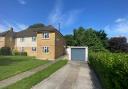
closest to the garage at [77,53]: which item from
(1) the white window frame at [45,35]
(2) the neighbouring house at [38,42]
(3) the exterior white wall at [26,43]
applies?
(2) the neighbouring house at [38,42]

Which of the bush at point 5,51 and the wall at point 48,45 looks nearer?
the wall at point 48,45

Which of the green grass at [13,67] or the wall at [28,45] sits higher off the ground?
the wall at [28,45]

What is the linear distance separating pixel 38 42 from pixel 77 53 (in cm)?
871

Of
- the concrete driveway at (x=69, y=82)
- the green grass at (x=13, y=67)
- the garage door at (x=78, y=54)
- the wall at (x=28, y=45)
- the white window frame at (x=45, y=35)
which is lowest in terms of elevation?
the concrete driveway at (x=69, y=82)

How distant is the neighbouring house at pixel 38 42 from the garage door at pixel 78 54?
3.71 metres

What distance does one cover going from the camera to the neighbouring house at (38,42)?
131ft

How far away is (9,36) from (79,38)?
21.7 meters

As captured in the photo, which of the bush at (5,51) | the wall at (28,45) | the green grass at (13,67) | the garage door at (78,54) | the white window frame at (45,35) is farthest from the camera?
the bush at (5,51)

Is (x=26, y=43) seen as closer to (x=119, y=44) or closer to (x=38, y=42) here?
(x=38, y=42)

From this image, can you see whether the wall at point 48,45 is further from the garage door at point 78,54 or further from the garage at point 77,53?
the garage door at point 78,54

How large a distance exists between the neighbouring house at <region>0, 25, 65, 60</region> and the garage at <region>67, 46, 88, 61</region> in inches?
129

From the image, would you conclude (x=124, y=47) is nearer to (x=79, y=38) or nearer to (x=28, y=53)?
(x=79, y=38)

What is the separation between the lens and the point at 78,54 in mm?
41281

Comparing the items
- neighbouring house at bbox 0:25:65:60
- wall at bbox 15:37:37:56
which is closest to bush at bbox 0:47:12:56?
neighbouring house at bbox 0:25:65:60
